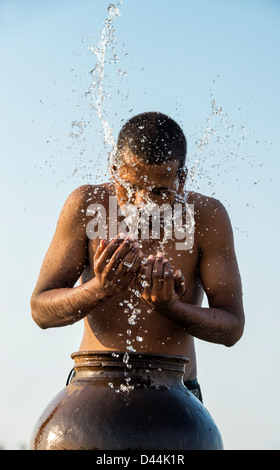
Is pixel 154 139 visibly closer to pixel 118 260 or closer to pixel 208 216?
pixel 208 216

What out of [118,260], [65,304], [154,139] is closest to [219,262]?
[154,139]

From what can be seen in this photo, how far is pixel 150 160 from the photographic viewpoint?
140 inches

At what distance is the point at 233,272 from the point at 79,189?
1.01 meters

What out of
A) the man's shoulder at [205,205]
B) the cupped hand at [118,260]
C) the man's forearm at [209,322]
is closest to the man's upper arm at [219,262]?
the man's shoulder at [205,205]

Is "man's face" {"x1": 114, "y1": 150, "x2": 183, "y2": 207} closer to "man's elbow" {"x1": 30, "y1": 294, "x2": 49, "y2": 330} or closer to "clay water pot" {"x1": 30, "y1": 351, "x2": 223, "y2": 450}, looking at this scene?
"man's elbow" {"x1": 30, "y1": 294, "x2": 49, "y2": 330}

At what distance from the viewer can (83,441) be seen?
244cm

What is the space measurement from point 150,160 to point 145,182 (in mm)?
136

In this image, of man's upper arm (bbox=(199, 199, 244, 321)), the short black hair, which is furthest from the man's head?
man's upper arm (bbox=(199, 199, 244, 321))

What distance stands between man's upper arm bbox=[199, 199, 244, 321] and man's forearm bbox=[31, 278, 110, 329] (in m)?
0.78

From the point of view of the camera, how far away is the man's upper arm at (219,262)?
11.7ft

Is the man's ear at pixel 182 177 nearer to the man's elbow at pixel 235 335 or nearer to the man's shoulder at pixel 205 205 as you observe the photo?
the man's shoulder at pixel 205 205

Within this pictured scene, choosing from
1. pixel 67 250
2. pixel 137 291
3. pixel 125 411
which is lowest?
pixel 125 411

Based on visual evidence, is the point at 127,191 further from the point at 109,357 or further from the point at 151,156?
the point at 109,357
